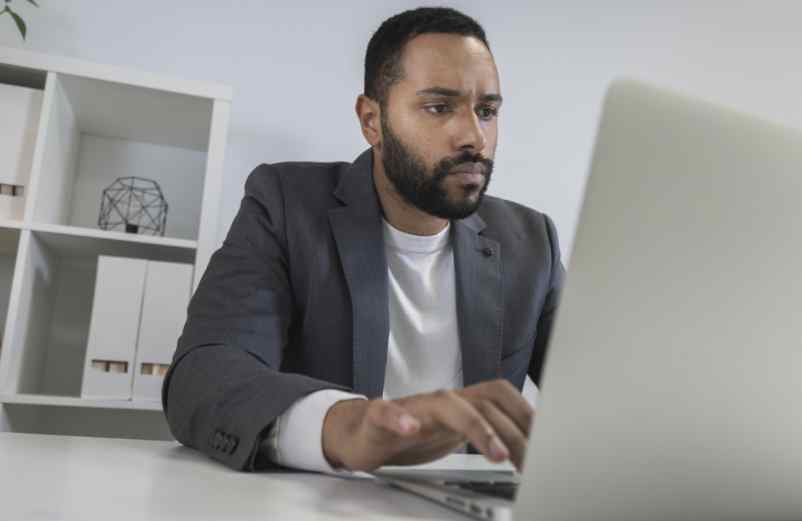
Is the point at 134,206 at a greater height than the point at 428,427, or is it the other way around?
the point at 134,206

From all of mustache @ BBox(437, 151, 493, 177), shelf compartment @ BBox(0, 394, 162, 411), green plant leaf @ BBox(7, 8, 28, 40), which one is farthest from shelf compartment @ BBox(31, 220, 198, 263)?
mustache @ BBox(437, 151, 493, 177)

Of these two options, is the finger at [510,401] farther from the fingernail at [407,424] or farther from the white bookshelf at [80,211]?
the white bookshelf at [80,211]

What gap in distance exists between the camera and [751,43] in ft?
9.91

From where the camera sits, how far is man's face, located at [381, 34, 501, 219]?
1582mm

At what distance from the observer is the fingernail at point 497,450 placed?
600 millimetres

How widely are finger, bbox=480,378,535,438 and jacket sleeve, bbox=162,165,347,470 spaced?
Answer: 0.78 ft

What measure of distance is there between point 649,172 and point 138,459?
0.57 meters

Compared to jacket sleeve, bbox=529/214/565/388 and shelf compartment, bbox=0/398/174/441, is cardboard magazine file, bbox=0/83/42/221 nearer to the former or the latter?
shelf compartment, bbox=0/398/174/441

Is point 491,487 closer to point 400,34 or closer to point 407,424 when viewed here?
point 407,424

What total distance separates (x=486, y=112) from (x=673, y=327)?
119cm

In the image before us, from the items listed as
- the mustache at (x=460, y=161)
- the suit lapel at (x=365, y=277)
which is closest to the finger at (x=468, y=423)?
the suit lapel at (x=365, y=277)

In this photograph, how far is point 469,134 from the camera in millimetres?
1581

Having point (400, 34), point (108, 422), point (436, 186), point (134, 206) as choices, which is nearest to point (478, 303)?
point (436, 186)

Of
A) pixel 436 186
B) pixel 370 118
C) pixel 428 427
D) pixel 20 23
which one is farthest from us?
pixel 20 23
